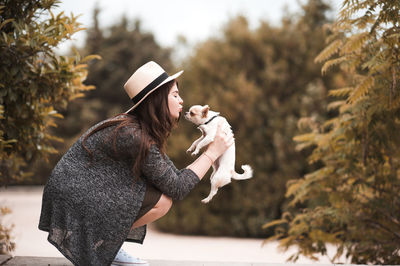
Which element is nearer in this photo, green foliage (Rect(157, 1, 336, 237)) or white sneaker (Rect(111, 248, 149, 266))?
white sneaker (Rect(111, 248, 149, 266))

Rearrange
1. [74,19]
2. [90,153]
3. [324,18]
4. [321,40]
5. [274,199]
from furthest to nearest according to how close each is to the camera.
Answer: [324,18]
[321,40]
[274,199]
[74,19]
[90,153]

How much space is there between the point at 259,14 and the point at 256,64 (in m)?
1.39

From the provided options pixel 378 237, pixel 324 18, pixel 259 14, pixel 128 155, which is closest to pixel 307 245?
pixel 378 237

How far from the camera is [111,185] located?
273cm

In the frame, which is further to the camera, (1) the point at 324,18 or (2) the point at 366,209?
(1) the point at 324,18

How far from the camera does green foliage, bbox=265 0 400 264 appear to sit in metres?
4.27

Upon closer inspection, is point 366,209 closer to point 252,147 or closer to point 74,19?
point 74,19

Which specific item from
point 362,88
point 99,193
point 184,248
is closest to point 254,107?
point 184,248

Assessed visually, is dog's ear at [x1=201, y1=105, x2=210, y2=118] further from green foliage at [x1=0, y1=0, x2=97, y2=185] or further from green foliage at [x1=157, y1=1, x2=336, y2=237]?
green foliage at [x1=157, y1=1, x2=336, y2=237]

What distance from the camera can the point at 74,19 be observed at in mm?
4359

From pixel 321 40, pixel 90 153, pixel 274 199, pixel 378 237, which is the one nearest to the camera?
pixel 90 153

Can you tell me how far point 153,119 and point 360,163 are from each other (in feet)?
10.5

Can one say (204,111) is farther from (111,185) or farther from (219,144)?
(111,185)

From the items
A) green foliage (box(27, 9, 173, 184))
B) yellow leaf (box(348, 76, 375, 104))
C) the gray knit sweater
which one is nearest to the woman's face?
the gray knit sweater
